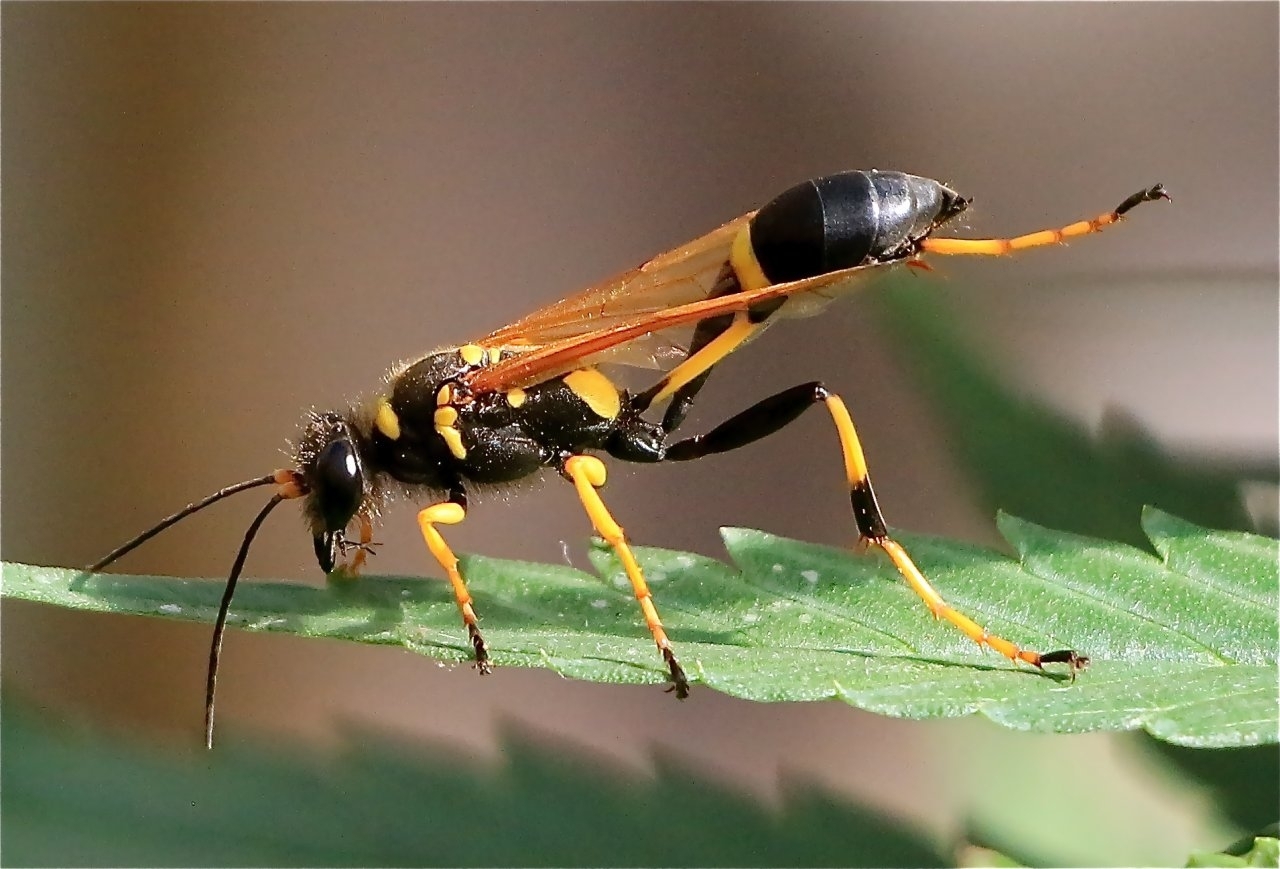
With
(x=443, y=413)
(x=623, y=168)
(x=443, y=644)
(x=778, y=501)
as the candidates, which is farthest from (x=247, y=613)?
(x=623, y=168)

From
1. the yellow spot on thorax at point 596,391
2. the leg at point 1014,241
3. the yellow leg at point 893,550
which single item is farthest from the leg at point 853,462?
the leg at point 1014,241

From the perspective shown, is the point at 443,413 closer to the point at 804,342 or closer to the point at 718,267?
the point at 718,267

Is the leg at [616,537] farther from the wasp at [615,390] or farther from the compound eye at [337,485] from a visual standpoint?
the compound eye at [337,485]

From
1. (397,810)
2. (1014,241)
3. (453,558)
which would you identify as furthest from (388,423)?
(1014,241)

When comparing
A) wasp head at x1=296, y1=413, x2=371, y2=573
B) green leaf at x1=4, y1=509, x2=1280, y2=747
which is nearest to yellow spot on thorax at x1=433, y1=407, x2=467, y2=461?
wasp head at x1=296, y1=413, x2=371, y2=573

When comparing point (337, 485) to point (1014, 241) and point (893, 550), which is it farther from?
point (1014, 241)

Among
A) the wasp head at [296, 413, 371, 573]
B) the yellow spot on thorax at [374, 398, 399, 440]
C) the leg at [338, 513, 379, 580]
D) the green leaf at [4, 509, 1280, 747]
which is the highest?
the yellow spot on thorax at [374, 398, 399, 440]

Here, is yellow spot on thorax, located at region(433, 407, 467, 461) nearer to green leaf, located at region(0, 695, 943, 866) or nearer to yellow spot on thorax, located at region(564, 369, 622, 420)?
yellow spot on thorax, located at region(564, 369, 622, 420)
